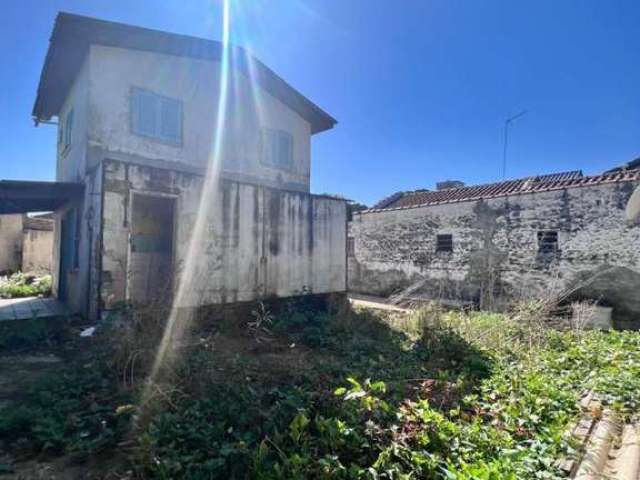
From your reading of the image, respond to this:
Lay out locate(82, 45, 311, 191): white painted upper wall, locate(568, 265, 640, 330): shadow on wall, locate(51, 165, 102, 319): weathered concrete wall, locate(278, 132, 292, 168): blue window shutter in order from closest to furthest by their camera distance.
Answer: locate(51, 165, 102, 319): weathered concrete wall, locate(82, 45, 311, 191): white painted upper wall, locate(568, 265, 640, 330): shadow on wall, locate(278, 132, 292, 168): blue window shutter

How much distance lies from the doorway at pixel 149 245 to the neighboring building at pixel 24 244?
35.0ft

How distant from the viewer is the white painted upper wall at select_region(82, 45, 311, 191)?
8.08 meters

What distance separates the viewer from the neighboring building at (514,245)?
10375 millimetres

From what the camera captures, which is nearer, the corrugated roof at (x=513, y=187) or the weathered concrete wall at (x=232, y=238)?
the weathered concrete wall at (x=232, y=238)

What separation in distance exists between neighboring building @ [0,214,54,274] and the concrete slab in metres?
6.63

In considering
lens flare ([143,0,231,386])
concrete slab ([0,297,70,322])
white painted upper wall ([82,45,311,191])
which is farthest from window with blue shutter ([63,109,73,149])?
lens flare ([143,0,231,386])

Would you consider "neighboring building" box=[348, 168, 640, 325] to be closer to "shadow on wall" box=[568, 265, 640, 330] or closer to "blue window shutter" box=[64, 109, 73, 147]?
"shadow on wall" box=[568, 265, 640, 330]

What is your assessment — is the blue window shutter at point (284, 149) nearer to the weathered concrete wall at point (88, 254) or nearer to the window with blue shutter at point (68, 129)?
the weathered concrete wall at point (88, 254)

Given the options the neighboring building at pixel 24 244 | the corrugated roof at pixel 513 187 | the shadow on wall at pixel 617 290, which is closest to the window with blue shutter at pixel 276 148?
the corrugated roof at pixel 513 187

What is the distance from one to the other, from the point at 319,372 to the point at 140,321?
325 cm

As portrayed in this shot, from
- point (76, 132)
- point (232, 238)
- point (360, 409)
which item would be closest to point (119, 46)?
point (76, 132)

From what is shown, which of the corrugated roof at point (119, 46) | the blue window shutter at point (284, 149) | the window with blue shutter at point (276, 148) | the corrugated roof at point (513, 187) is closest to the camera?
the corrugated roof at point (119, 46)

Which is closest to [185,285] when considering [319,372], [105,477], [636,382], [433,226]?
[319,372]

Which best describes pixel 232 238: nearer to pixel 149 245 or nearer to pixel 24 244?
pixel 149 245
